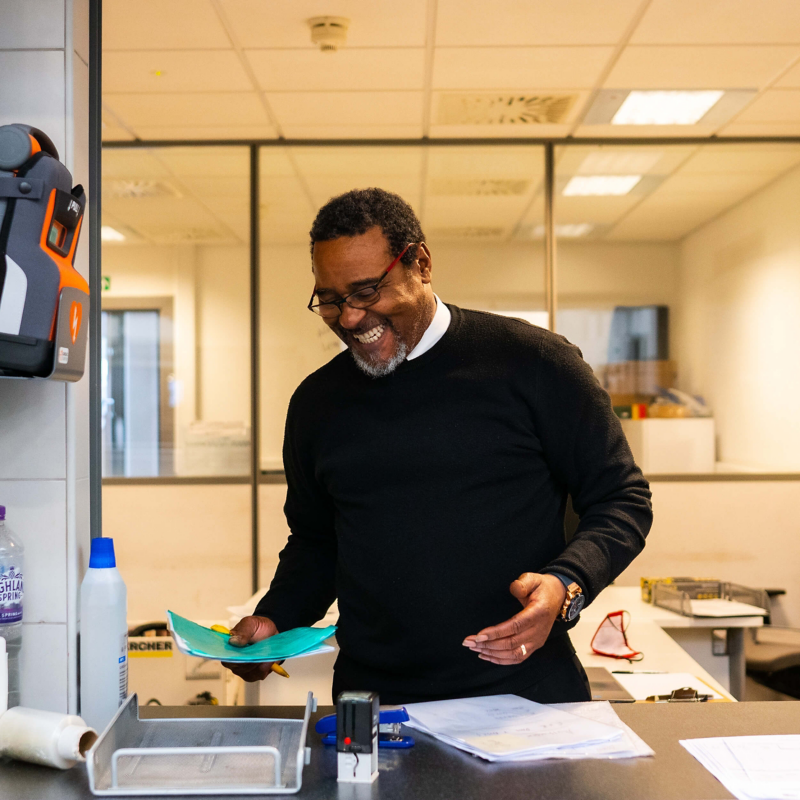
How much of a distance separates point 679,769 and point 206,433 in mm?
3508

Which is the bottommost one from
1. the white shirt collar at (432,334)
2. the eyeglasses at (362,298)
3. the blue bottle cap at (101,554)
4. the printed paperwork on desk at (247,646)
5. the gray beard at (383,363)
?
the printed paperwork on desk at (247,646)

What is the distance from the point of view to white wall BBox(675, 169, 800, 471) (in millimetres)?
4152

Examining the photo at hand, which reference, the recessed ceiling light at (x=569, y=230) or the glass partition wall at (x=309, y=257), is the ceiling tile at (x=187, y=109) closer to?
the glass partition wall at (x=309, y=257)

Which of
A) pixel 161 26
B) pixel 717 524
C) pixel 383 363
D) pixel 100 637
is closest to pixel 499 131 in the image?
pixel 161 26

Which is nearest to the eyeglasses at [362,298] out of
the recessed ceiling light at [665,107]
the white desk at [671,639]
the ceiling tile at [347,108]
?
the white desk at [671,639]

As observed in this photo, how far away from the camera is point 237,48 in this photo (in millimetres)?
3094

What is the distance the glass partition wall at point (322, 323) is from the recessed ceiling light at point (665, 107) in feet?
1.03

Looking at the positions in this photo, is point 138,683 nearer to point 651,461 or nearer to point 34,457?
point 34,457

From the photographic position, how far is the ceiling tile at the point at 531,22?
2.81 meters

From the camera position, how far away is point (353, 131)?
3.99 metres

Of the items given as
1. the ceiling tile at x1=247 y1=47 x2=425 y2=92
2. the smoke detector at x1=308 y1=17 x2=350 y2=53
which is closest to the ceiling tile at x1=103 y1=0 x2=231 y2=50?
the ceiling tile at x1=247 y1=47 x2=425 y2=92

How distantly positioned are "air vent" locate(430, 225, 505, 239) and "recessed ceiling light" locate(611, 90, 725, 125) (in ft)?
2.50

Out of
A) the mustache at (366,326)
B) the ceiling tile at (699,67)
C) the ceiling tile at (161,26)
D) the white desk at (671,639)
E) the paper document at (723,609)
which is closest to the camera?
the mustache at (366,326)

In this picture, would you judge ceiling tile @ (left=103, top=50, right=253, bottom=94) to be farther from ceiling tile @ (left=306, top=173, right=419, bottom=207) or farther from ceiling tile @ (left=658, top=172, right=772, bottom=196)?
ceiling tile @ (left=658, top=172, right=772, bottom=196)
